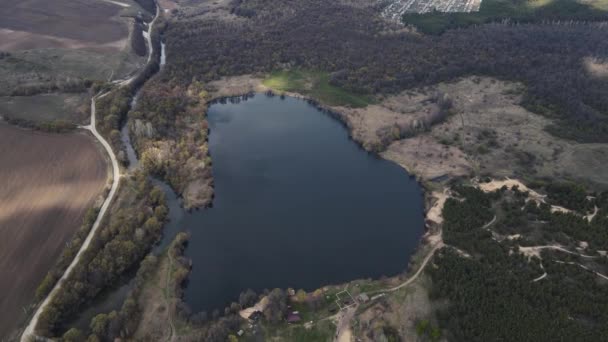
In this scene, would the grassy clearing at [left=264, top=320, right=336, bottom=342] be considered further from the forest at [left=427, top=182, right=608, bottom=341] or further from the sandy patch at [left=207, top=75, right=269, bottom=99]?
the sandy patch at [left=207, top=75, right=269, bottom=99]

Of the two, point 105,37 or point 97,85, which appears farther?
point 105,37

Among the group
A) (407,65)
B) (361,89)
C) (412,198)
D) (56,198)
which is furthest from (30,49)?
(412,198)

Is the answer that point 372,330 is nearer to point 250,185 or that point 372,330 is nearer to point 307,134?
point 250,185

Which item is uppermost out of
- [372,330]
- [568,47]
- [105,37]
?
[568,47]

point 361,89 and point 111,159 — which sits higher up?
point 361,89

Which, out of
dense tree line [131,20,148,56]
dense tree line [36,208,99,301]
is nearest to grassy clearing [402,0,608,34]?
dense tree line [131,20,148,56]

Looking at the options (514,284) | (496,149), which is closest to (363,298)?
(514,284)

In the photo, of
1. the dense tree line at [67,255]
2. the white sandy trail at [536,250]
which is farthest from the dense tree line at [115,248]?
the white sandy trail at [536,250]
